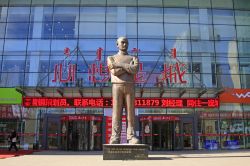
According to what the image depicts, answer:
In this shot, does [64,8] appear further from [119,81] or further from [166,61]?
[119,81]

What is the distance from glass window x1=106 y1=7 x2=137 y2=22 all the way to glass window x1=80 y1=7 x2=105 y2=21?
1.74 ft

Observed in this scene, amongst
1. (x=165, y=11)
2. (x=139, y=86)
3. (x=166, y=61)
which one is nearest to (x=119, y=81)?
(x=139, y=86)

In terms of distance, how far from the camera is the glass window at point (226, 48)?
29641mm

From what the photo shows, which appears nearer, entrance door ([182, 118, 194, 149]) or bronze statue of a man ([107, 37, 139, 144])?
bronze statue of a man ([107, 37, 139, 144])

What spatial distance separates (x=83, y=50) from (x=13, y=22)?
6884mm

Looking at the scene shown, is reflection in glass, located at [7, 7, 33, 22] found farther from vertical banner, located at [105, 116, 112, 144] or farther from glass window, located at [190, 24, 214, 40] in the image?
glass window, located at [190, 24, 214, 40]

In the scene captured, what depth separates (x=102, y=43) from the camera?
29203 millimetres

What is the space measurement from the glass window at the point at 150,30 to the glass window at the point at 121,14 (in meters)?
0.98

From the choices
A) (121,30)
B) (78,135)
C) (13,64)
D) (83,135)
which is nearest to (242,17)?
(121,30)

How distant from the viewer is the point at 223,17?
30609 millimetres

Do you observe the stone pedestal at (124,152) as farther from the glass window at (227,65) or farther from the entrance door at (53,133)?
the glass window at (227,65)

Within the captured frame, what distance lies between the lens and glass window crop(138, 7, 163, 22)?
30.1 meters

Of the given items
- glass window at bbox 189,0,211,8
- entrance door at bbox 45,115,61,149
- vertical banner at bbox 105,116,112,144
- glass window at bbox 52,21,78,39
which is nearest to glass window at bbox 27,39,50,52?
glass window at bbox 52,21,78,39

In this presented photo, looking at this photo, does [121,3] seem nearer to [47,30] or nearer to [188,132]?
[47,30]
